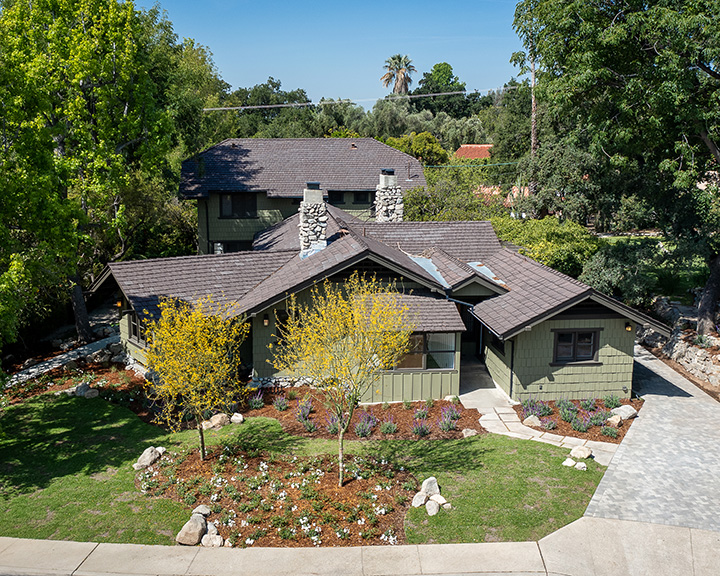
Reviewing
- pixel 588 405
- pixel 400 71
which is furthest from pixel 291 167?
pixel 400 71

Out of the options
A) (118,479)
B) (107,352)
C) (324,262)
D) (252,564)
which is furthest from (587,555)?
(107,352)

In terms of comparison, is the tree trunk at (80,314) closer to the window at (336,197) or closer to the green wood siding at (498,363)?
the window at (336,197)

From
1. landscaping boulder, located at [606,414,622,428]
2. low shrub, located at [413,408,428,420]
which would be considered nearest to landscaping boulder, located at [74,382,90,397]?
low shrub, located at [413,408,428,420]

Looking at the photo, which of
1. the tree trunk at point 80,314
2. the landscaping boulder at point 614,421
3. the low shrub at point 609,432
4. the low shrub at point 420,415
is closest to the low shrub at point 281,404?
the low shrub at point 420,415

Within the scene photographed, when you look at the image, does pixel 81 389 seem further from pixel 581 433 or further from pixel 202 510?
pixel 581 433

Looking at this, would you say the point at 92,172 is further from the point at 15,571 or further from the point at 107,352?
the point at 15,571
